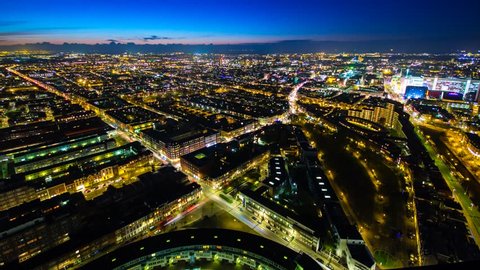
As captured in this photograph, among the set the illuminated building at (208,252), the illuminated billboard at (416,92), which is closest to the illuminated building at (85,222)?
the illuminated building at (208,252)

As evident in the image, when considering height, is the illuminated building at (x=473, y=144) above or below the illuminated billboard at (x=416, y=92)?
below

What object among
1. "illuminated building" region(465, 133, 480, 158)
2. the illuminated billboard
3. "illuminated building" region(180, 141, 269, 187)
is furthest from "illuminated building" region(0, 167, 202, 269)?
the illuminated billboard

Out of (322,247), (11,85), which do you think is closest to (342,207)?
(322,247)

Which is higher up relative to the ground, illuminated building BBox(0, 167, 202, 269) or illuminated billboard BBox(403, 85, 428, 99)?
illuminated billboard BBox(403, 85, 428, 99)

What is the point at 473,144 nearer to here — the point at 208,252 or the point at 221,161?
the point at 221,161

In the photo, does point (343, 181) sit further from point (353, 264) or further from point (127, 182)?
point (127, 182)

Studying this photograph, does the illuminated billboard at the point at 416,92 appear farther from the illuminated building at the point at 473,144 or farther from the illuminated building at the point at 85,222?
the illuminated building at the point at 85,222

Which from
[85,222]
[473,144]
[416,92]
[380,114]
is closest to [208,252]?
[85,222]

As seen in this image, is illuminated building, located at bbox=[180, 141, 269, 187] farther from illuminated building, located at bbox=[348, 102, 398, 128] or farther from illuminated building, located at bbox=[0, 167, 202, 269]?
illuminated building, located at bbox=[348, 102, 398, 128]

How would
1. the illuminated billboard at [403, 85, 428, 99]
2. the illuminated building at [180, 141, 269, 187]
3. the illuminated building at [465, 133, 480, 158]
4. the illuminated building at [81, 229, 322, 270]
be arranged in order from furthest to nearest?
the illuminated billboard at [403, 85, 428, 99]
the illuminated building at [465, 133, 480, 158]
the illuminated building at [180, 141, 269, 187]
the illuminated building at [81, 229, 322, 270]

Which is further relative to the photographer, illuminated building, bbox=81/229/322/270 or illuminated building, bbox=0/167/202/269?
illuminated building, bbox=0/167/202/269

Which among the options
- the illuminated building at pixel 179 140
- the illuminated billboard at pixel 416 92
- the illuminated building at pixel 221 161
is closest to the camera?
the illuminated building at pixel 221 161
